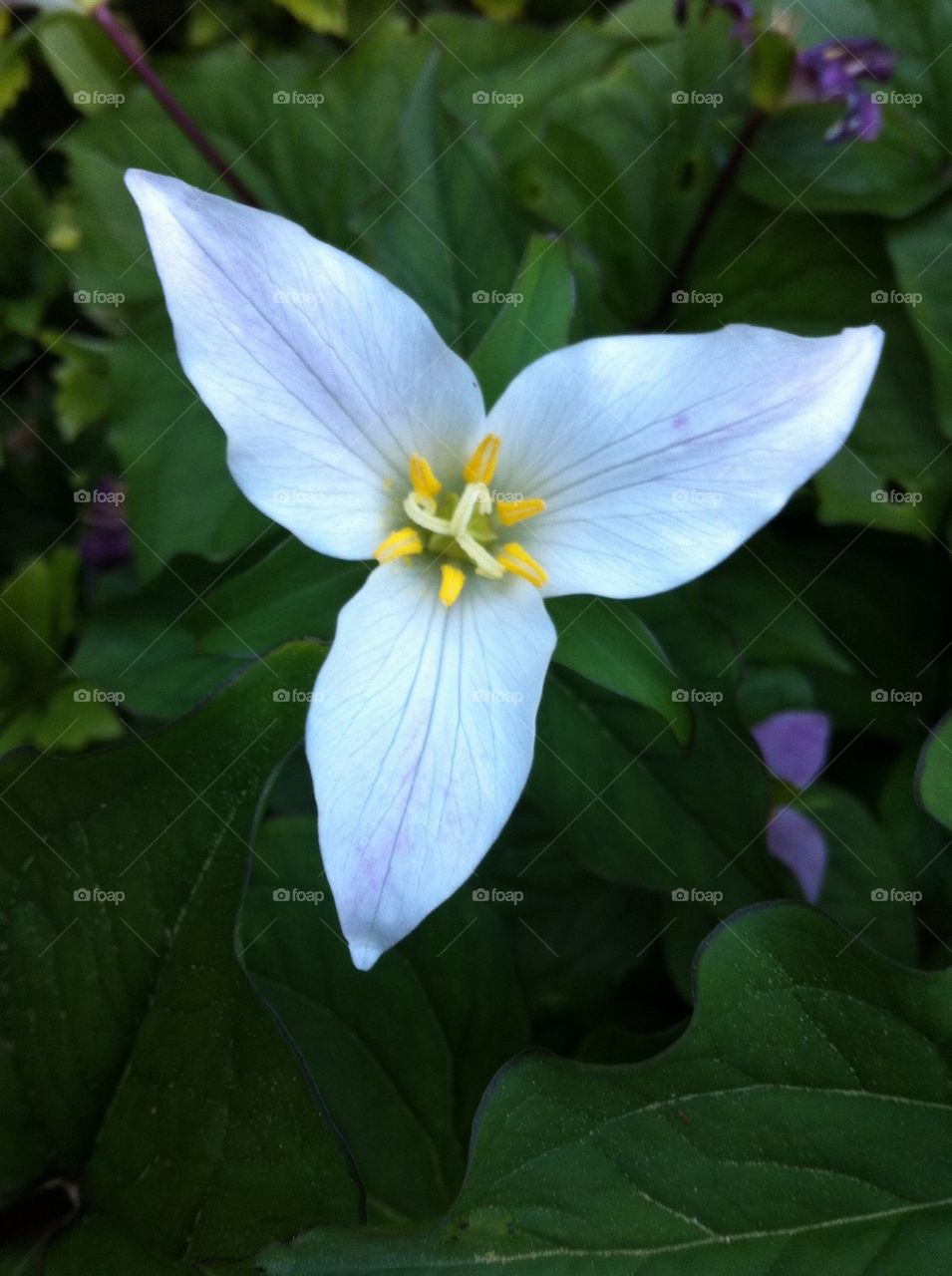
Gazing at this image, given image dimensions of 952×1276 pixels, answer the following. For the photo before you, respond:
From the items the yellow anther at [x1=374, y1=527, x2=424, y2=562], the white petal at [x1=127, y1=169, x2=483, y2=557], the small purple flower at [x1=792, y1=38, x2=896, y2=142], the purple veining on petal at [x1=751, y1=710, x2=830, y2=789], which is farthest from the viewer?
the purple veining on petal at [x1=751, y1=710, x2=830, y2=789]

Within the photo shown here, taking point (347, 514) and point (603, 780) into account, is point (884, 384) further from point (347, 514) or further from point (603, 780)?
point (347, 514)

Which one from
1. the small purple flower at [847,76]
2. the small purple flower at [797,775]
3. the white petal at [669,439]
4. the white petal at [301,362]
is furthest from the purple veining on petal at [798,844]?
the small purple flower at [847,76]

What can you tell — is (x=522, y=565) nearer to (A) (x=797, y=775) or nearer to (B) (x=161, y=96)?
(A) (x=797, y=775)

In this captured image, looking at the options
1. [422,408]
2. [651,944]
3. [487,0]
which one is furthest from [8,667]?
[487,0]

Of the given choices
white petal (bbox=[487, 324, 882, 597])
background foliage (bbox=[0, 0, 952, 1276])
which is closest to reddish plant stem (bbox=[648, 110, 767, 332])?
background foliage (bbox=[0, 0, 952, 1276])

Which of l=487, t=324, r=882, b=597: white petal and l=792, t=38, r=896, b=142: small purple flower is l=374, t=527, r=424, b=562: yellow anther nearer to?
l=487, t=324, r=882, b=597: white petal

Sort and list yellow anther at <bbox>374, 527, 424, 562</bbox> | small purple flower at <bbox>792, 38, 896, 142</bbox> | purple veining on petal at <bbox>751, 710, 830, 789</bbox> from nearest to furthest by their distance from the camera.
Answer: yellow anther at <bbox>374, 527, 424, 562</bbox>, small purple flower at <bbox>792, 38, 896, 142</bbox>, purple veining on petal at <bbox>751, 710, 830, 789</bbox>

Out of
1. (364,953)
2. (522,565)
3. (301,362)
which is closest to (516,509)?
(522,565)
